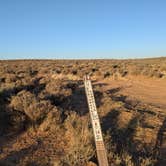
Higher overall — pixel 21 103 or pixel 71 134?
pixel 21 103

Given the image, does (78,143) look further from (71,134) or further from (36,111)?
(36,111)

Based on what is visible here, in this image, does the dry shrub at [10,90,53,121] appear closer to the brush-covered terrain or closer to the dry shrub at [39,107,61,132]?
the brush-covered terrain

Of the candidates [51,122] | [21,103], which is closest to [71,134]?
[51,122]

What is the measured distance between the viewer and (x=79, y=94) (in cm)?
1395

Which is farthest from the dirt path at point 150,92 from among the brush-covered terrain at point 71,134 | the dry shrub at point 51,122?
the dry shrub at point 51,122

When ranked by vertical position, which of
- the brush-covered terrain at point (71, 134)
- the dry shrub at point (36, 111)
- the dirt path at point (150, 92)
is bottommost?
the dirt path at point (150, 92)

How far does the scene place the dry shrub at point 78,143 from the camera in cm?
580

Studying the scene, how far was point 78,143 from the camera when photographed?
6301 mm

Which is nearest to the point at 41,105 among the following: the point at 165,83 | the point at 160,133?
the point at 160,133

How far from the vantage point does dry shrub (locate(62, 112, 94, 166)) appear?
19.0 ft

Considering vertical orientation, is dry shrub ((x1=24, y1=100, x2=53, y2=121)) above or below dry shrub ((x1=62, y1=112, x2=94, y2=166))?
above

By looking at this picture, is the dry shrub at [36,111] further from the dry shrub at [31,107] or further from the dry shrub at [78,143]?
the dry shrub at [78,143]

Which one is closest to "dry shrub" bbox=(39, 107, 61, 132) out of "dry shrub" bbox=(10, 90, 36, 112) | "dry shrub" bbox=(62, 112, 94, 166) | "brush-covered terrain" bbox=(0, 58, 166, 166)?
"brush-covered terrain" bbox=(0, 58, 166, 166)

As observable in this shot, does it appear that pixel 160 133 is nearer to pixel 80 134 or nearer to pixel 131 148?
pixel 131 148
